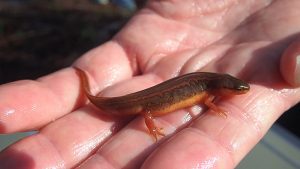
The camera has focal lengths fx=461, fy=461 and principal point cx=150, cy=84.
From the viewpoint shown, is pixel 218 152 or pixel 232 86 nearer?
pixel 218 152

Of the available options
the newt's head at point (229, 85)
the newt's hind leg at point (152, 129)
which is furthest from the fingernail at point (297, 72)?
the newt's hind leg at point (152, 129)

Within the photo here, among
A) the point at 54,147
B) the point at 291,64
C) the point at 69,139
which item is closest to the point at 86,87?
the point at 69,139

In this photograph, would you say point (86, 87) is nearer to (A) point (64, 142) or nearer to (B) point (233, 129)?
(A) point (64, 142)

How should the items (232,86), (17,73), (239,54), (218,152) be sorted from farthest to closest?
(17,73), (239,54), (232,86), (218,152)

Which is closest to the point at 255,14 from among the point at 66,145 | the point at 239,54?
the point at 239,54

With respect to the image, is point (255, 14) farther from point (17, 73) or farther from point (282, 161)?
point (17, 73)

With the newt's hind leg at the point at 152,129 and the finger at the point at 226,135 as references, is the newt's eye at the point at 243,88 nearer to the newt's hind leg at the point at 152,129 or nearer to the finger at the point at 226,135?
the finger at the point at 226,135
